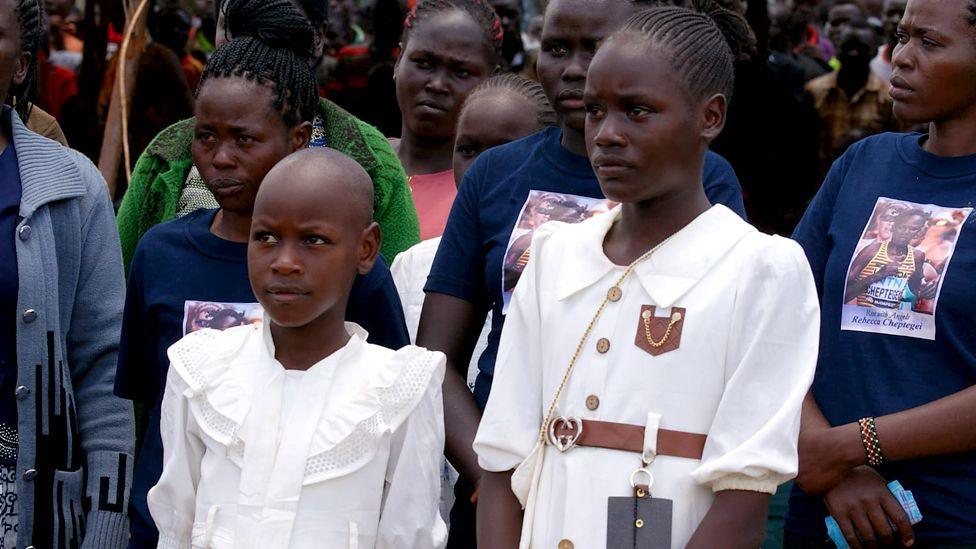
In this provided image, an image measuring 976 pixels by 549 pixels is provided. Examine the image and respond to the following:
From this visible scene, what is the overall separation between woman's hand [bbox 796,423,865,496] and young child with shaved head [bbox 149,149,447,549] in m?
0.83

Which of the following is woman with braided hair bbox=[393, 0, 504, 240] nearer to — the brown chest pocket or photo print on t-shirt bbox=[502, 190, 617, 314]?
photo print on t-shirt bbox=[502, 190, 617, 314]

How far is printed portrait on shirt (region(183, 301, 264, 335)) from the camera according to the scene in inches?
135

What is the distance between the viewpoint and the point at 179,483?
3.05 metres

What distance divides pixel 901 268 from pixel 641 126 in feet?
2.67

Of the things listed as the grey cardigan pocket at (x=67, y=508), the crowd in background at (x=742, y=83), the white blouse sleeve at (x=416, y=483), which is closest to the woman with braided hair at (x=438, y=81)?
the crowd in background at (x=742, y=83)

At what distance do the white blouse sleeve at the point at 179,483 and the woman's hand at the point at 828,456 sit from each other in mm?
1331

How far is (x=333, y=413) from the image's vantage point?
301 centimetres

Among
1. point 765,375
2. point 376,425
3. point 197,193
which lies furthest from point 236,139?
point 765,375

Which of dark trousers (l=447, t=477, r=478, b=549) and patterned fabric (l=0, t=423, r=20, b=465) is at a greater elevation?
patterned fabric (l=0, t=423, r=20, b=465)

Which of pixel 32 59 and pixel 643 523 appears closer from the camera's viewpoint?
pixel 643 523

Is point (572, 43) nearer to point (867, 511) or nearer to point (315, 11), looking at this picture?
point (867, 511)

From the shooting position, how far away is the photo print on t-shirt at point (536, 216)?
333 centimetres

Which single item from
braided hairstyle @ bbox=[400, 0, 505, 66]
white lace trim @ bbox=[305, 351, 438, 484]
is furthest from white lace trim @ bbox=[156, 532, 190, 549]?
braided hairstyle @ bbox=[400, 0, 505, 66]

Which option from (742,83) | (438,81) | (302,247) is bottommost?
(742,83)
